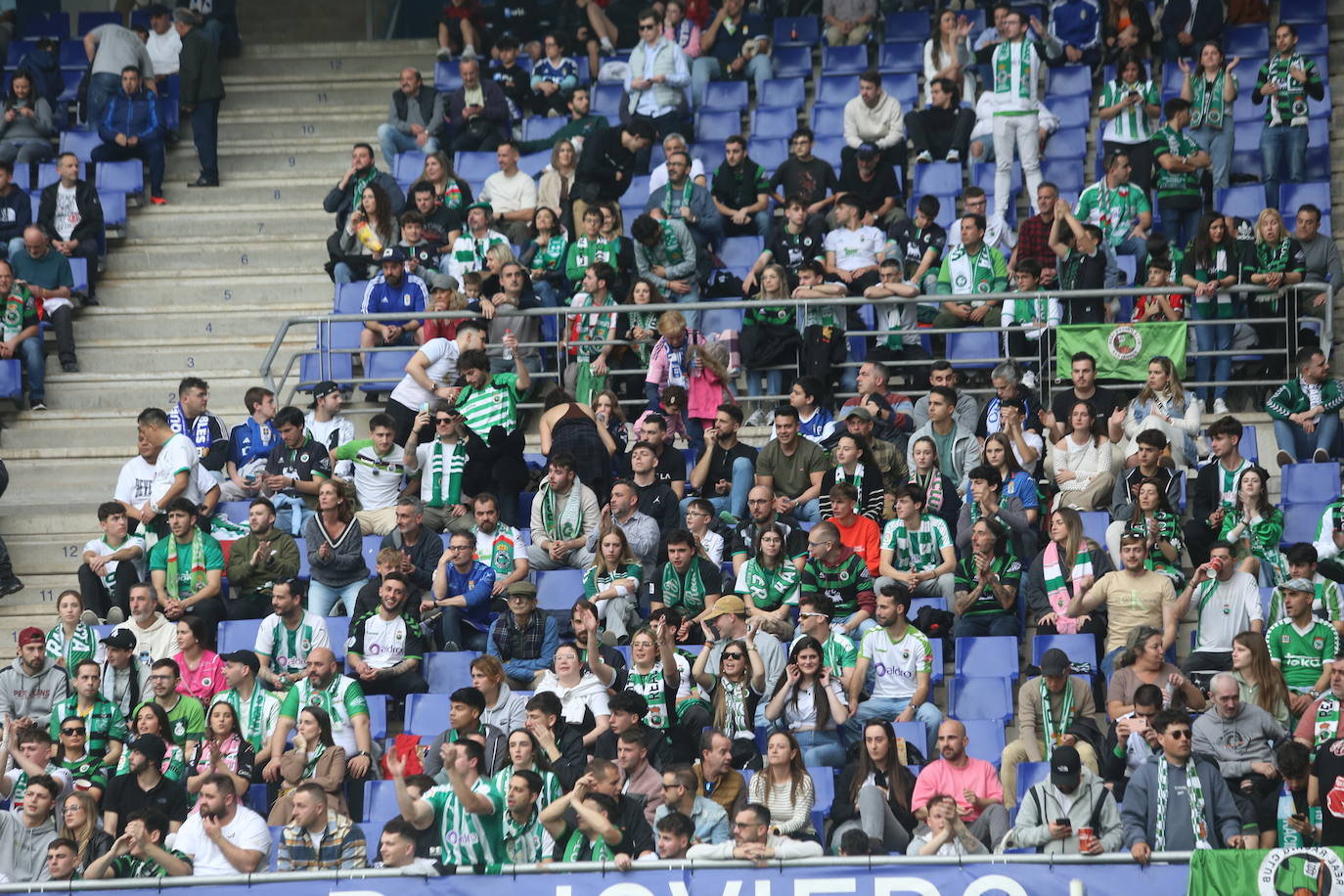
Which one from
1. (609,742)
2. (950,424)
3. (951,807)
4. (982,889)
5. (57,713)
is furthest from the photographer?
(950,424)

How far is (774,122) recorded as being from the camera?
19453 millimetres

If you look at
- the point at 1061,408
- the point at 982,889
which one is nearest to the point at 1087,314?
the point at 1061,408

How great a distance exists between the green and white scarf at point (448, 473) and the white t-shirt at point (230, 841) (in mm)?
3505

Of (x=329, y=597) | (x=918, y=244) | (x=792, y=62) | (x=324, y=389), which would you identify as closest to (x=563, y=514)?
(x=329, y=597)

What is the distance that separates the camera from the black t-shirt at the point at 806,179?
58.5ft

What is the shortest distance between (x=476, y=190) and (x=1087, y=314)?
220 inches

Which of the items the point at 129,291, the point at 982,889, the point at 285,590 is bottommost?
the point at 982,889

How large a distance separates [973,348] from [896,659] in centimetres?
418

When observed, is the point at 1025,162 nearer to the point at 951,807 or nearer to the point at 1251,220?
the point at 1251,220

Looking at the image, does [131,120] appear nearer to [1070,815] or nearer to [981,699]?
[981,699]

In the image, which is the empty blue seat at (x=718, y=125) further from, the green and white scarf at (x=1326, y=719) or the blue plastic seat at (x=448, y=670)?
the green and white scarf at (x=1326, y=719)

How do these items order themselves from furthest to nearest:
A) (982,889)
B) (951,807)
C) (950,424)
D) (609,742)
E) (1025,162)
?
(1025,162)
(950,424)
(609,742)
(951,807)
(982,889)

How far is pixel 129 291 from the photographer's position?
18781 mm

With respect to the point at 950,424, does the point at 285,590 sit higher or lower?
lower
